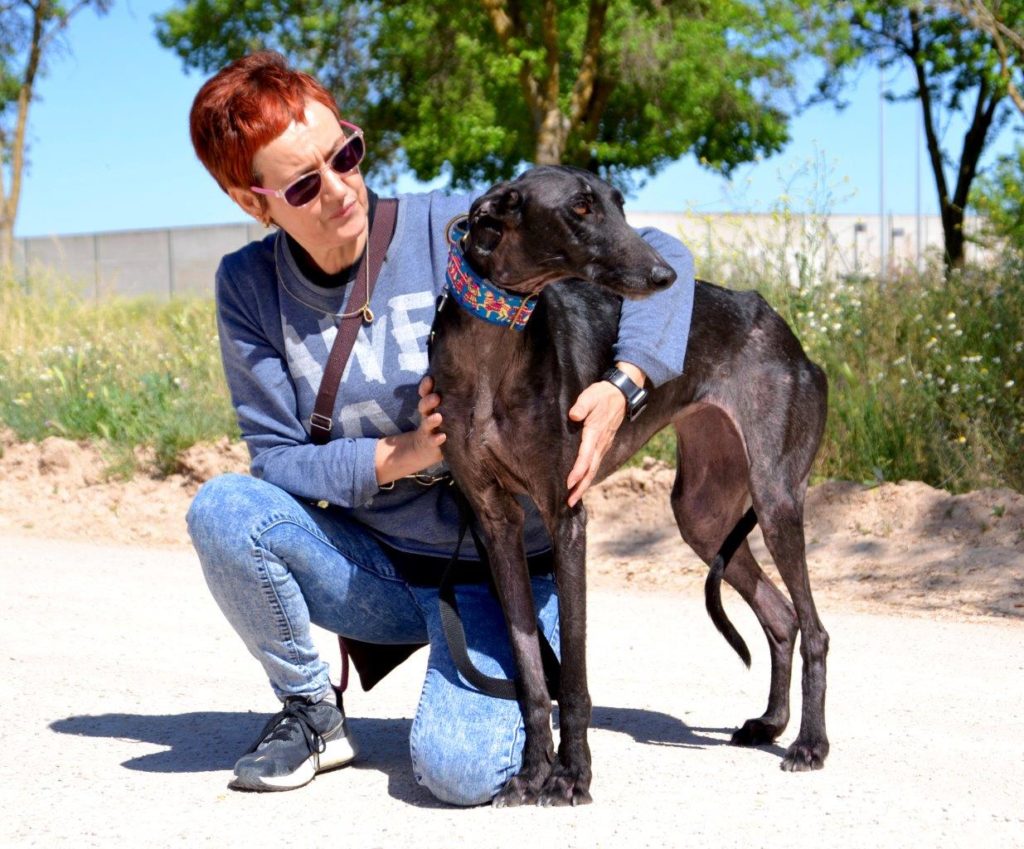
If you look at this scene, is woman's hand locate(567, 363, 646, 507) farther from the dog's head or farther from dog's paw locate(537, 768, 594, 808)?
dog's paw locate(537, 768, 594, 808)

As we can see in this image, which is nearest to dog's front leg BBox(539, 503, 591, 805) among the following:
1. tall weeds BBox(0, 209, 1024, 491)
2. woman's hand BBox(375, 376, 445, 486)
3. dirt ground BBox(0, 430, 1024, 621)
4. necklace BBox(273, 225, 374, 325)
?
woman's hand BBox(375, 376, 445, 486)

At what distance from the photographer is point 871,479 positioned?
708 cm

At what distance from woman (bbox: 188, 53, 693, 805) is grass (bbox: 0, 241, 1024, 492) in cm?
378

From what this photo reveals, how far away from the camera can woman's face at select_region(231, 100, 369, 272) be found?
139 inches

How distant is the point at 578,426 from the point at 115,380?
285 inches

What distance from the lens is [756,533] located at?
7.00m

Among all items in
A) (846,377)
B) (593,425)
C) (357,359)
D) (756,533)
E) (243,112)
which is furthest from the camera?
(846,377)

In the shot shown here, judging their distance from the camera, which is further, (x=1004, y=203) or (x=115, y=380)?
(x=1004, y=203)

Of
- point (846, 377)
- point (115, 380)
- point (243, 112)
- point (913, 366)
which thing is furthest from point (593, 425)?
point (115, 380)

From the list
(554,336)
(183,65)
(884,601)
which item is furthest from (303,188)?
(183,65)

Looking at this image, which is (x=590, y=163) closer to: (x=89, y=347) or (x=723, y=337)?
(x=89, y=347)

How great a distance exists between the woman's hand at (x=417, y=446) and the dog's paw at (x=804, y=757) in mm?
1263

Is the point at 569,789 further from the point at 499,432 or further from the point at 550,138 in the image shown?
the point at 550,138

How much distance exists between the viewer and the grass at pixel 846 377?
281 inches
